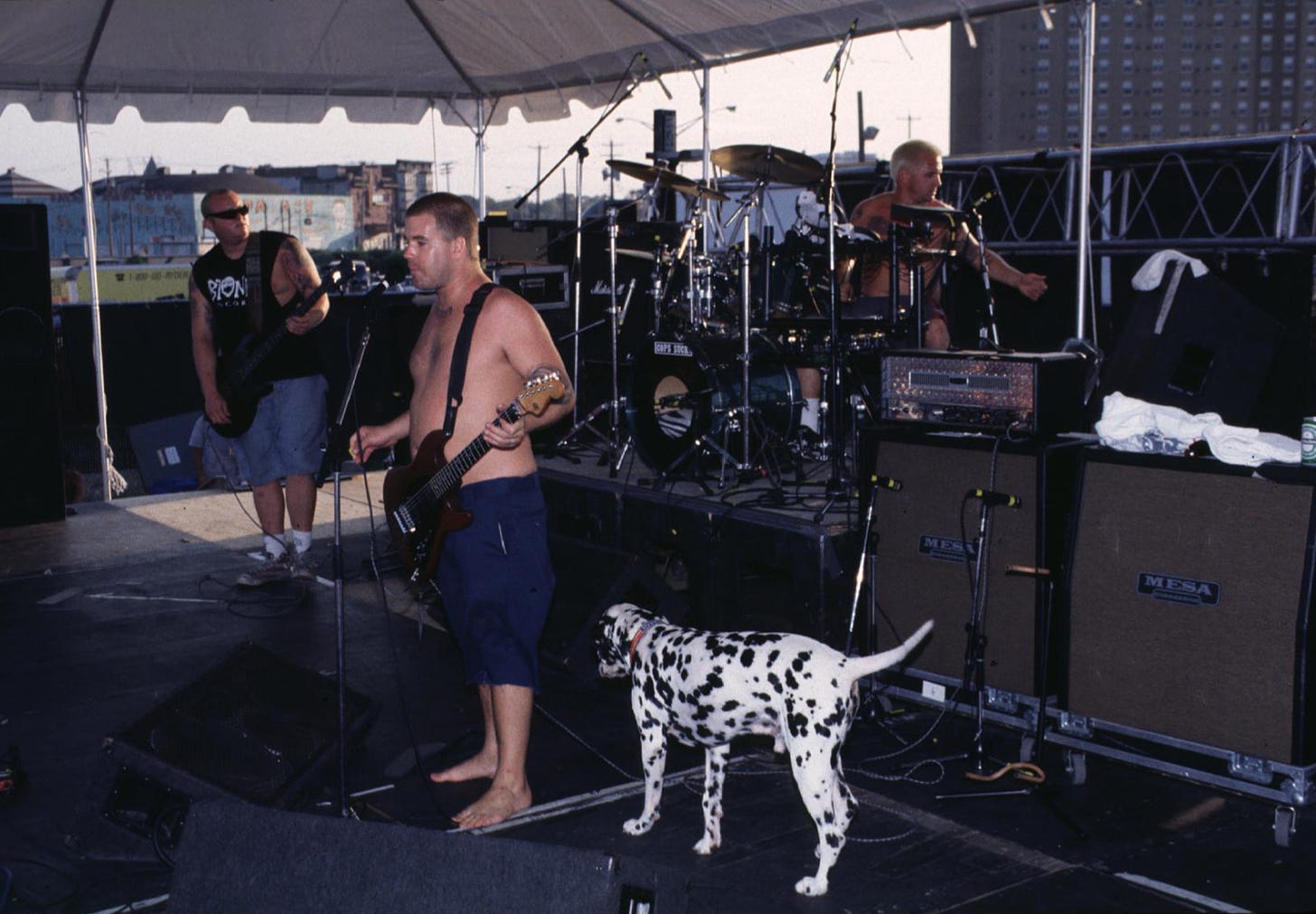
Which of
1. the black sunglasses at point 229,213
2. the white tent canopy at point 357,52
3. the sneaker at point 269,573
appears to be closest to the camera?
the black sunglasses at point 229,213

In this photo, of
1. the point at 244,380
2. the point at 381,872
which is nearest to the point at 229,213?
the point at 244,380

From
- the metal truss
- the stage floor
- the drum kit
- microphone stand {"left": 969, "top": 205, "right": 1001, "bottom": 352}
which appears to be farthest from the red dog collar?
the metal truss

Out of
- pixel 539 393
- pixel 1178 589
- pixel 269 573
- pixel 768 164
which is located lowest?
pixel 269 573

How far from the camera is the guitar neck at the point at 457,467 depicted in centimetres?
417

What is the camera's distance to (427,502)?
4258 millimetres

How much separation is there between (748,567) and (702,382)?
4.35ft

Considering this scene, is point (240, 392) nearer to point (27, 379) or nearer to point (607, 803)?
point (27, 379)

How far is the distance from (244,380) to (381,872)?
4.98 m

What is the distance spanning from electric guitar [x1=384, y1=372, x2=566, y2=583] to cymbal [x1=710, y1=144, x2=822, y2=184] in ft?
11.4

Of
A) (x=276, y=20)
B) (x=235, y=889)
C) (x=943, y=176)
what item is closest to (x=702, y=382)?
(x=235, y=889)

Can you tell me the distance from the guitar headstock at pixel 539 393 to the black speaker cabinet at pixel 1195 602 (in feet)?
6.48

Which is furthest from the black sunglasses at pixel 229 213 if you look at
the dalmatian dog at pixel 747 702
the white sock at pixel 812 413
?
the dalmatian dog at pixel 747 702

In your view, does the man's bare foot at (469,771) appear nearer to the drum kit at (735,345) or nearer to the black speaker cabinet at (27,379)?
the drum kit at (735,345)

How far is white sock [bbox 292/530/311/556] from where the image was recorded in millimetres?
7496
